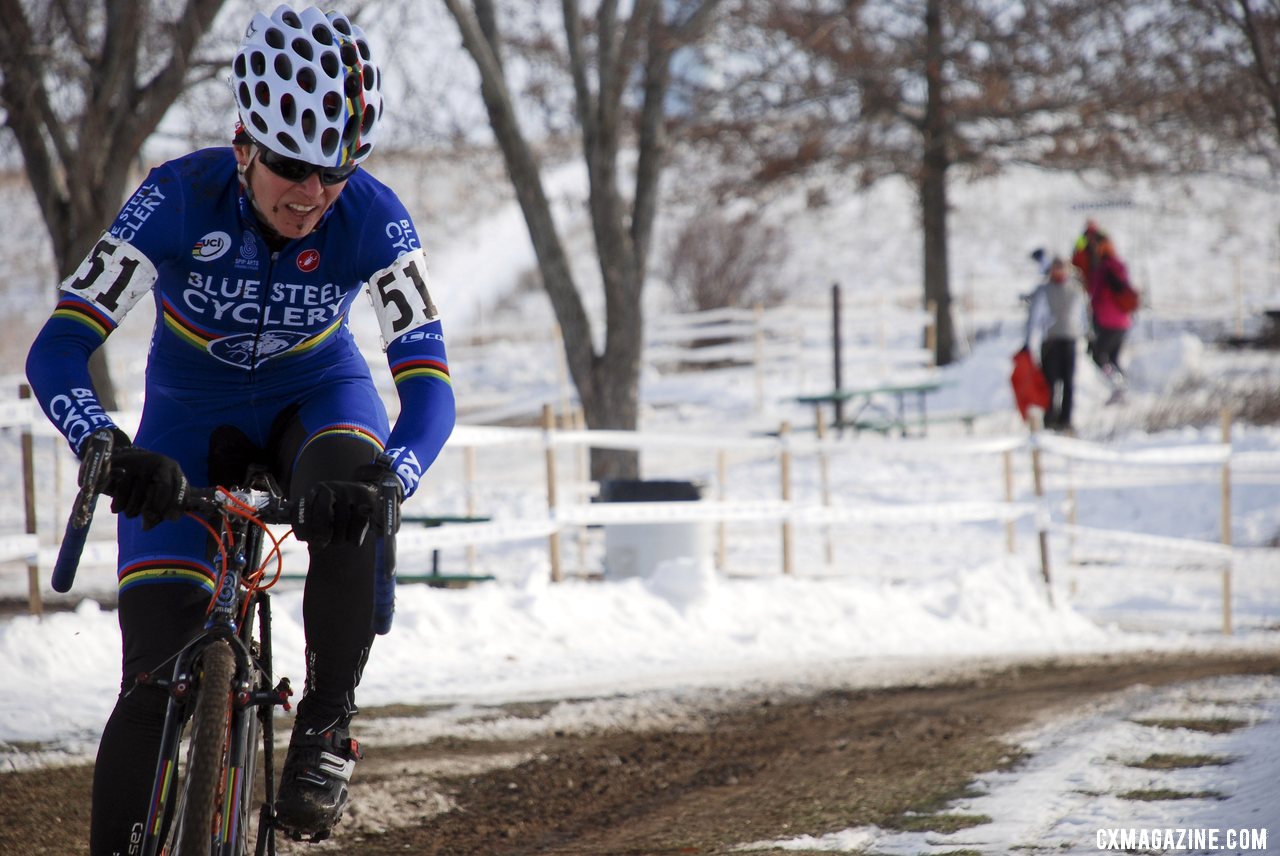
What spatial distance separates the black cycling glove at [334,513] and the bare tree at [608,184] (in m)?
8.70

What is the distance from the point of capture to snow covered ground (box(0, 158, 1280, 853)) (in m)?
5.18

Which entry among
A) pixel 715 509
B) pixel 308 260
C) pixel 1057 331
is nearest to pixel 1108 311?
pixel 1057 331

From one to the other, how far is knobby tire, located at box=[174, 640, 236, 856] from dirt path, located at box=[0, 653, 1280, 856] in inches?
63.1

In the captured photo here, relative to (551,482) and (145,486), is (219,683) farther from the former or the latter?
(551,482)

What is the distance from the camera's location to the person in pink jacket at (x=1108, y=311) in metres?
17.7

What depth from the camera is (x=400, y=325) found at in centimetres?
323

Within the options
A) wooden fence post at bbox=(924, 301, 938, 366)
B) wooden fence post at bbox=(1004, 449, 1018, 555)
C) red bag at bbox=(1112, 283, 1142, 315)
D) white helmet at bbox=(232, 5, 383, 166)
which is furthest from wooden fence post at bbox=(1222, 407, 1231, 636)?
wooden fence post at bbox=(924, 301, 938, 366)

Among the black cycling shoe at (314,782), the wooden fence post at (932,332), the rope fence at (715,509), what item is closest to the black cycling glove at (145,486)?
the black cycling shoe at (314,782)

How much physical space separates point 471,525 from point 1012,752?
389 centimetres

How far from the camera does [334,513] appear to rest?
2656 millimetres

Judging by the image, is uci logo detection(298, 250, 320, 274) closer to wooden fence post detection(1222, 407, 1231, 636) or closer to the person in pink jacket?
wooden fence post detection(1222, 407, 1231, 636)

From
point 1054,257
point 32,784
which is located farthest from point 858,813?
point 1054,257

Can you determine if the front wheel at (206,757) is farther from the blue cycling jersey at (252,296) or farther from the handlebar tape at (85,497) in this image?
the blue cycling jersey at (252,296)

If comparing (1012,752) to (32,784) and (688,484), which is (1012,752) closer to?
(32,784)
